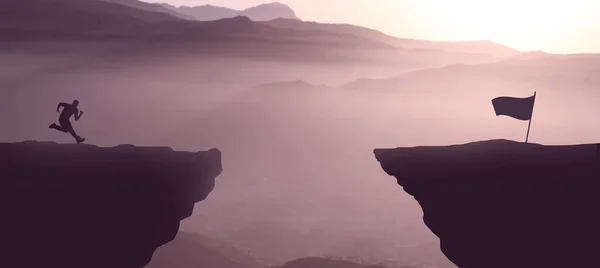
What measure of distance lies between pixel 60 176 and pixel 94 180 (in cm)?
122

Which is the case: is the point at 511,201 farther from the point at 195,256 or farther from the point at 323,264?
the point at 195,256

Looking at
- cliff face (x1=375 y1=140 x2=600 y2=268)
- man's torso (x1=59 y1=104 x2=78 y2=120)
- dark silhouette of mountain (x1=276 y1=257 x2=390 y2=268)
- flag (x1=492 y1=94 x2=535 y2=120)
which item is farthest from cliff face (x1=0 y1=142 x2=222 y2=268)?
dark silhouette of mountain (x1=276 y1=257 x2=390 y2=268)

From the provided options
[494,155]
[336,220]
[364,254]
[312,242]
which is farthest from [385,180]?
[494,155]

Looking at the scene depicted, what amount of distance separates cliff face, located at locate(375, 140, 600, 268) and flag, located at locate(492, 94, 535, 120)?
4.61ft

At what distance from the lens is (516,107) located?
19.8 metres

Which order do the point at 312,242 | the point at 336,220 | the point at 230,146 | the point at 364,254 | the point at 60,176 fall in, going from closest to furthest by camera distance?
the point at 60,176 → the point at 364,254 → the point at 312,242 → the point at 336,220 → the point at 230,146

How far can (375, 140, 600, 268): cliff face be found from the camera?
53.6ft

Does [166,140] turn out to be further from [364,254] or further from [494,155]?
[494,155]

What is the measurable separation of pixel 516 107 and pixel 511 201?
4.52 meters

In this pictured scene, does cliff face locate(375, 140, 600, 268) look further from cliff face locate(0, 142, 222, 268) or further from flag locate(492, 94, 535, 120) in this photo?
cliff face locate(0, 142, 222, 268)

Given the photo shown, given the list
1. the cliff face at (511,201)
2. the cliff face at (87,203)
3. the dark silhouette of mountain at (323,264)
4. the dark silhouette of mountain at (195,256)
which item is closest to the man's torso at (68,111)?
the cliff face at (87,203)

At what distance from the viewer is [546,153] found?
59.6 ft

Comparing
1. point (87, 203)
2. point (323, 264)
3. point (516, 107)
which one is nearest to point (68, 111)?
point (87, 203)

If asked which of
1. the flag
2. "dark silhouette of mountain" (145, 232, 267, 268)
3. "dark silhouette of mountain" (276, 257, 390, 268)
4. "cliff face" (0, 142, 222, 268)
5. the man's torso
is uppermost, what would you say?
the flag
